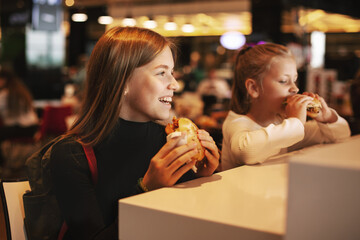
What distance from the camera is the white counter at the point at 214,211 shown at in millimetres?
950

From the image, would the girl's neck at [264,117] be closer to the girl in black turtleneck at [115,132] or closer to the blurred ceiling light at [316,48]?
the girl in black turtleneck at [115,132]

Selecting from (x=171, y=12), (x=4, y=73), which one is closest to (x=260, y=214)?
(x=4, y=73)

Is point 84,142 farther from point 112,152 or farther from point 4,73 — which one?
point 4,73

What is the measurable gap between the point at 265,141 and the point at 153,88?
56 centimetres

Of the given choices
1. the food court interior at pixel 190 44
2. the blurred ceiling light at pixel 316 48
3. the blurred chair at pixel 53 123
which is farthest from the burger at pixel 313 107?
the blurred ceiling light at pixel 316 48

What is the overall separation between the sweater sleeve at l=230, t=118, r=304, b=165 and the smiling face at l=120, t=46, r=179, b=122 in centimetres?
40

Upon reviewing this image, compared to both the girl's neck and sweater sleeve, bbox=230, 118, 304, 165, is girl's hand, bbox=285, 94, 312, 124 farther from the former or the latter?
the girl's neck

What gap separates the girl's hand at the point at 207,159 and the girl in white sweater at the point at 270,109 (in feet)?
1.19

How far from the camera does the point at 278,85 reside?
2.15 m

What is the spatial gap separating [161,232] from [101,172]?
56cm

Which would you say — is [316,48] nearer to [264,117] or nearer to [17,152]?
[17,152]

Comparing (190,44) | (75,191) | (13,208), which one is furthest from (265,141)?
(190,44)

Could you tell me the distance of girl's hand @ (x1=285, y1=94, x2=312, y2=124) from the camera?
6.29ft

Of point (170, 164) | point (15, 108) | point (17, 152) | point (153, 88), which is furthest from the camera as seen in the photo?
point (17, 152)
